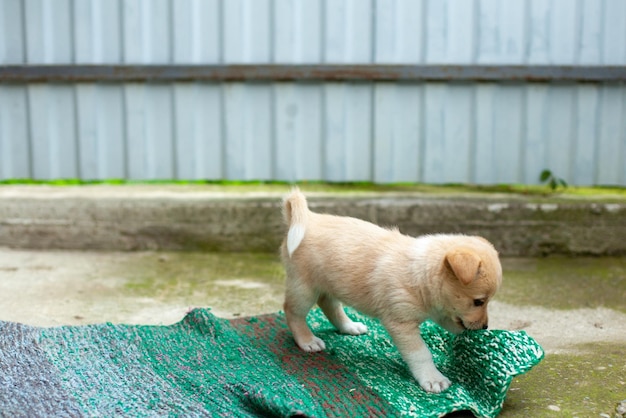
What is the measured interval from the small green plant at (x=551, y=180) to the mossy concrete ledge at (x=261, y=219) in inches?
9.5

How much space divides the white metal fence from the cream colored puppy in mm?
2319

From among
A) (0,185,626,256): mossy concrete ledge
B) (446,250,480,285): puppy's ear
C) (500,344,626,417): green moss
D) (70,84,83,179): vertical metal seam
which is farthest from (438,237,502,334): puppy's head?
(70,84,83,179): vertical metal seam

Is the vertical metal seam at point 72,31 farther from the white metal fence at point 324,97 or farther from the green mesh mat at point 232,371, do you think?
the green mesh mat at point 232,371

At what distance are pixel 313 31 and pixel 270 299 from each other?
7.34ft

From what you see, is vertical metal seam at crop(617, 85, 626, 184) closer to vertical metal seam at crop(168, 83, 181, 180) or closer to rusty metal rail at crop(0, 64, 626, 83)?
rusty metal rail at crop(0, 64, 626, 83)

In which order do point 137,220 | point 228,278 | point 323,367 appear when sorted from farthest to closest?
1. point 137,220
2. point 228,278
3. point 323,367

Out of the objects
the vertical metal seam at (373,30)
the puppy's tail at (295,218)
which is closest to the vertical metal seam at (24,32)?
the vertical metal seam at (373,30)

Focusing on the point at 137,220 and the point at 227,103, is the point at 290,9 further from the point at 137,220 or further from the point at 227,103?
the point at 137,220

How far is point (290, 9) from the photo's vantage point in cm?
553

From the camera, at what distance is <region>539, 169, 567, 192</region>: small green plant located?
217 inches

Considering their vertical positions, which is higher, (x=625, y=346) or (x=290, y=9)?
(x=290, y=9)

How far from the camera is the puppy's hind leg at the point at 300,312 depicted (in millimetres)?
3264

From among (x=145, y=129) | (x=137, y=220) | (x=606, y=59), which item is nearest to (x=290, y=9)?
(x=145, y=129)

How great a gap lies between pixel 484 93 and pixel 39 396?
3.87m
